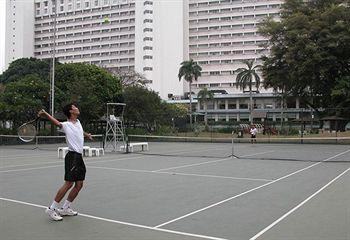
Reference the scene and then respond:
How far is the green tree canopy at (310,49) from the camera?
3912cm

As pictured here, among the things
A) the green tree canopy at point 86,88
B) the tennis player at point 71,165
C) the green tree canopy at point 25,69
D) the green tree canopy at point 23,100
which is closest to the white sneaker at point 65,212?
the tennis player at point 71,165

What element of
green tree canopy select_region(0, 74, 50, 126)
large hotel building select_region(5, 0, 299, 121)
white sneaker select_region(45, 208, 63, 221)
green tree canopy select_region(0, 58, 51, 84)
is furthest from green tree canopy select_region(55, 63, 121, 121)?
large hotel building select_region(5, 0, 299, 121)

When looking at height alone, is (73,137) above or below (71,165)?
above

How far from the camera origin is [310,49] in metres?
38.8

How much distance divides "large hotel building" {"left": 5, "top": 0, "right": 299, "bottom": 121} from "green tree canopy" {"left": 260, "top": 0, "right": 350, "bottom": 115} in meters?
77.6

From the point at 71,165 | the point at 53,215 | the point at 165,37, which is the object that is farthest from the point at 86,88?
the point at 165,37

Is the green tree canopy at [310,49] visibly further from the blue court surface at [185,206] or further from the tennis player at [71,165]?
the tennis player at [71,165]

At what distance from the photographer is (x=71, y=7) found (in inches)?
6009

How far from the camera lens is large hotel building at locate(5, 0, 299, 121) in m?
134

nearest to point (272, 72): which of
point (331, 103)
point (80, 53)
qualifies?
point (331, 103)

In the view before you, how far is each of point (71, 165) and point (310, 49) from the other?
34678mm

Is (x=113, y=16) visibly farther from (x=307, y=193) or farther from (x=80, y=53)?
(x=307, y=193)

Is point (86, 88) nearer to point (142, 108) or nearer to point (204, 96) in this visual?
point (142, 108)

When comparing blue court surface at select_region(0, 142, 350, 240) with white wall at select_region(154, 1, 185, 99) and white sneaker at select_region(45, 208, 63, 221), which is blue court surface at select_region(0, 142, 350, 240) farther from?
white wall at select_region(154, 1, 185, 99)
